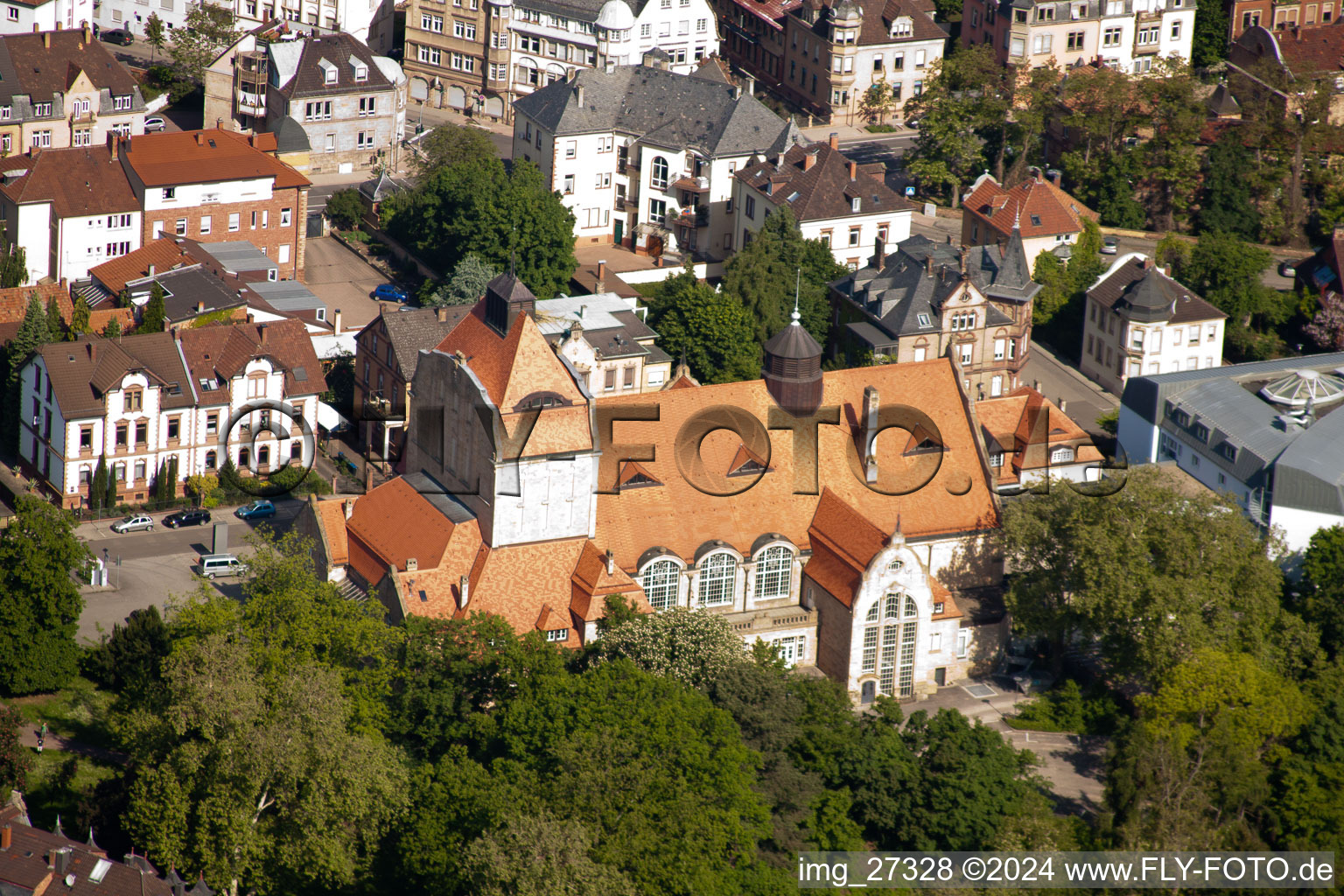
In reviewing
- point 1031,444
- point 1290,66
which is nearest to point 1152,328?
point 1031,444

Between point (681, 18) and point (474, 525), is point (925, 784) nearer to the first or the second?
point (474, 525)

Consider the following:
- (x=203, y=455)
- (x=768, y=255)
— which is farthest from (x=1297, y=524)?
(x=203, y=455)

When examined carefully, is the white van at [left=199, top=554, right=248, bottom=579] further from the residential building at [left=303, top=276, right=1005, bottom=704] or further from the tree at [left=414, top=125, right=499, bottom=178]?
the tree at [left=414, top=125, right=499, bottom=178]

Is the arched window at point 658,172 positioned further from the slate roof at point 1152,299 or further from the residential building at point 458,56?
the slate roof at point 1152,299

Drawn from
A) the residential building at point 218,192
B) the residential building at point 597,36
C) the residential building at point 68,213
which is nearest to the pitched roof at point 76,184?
the residential building at point 68,213

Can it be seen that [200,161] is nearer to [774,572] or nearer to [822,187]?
[822,187]
